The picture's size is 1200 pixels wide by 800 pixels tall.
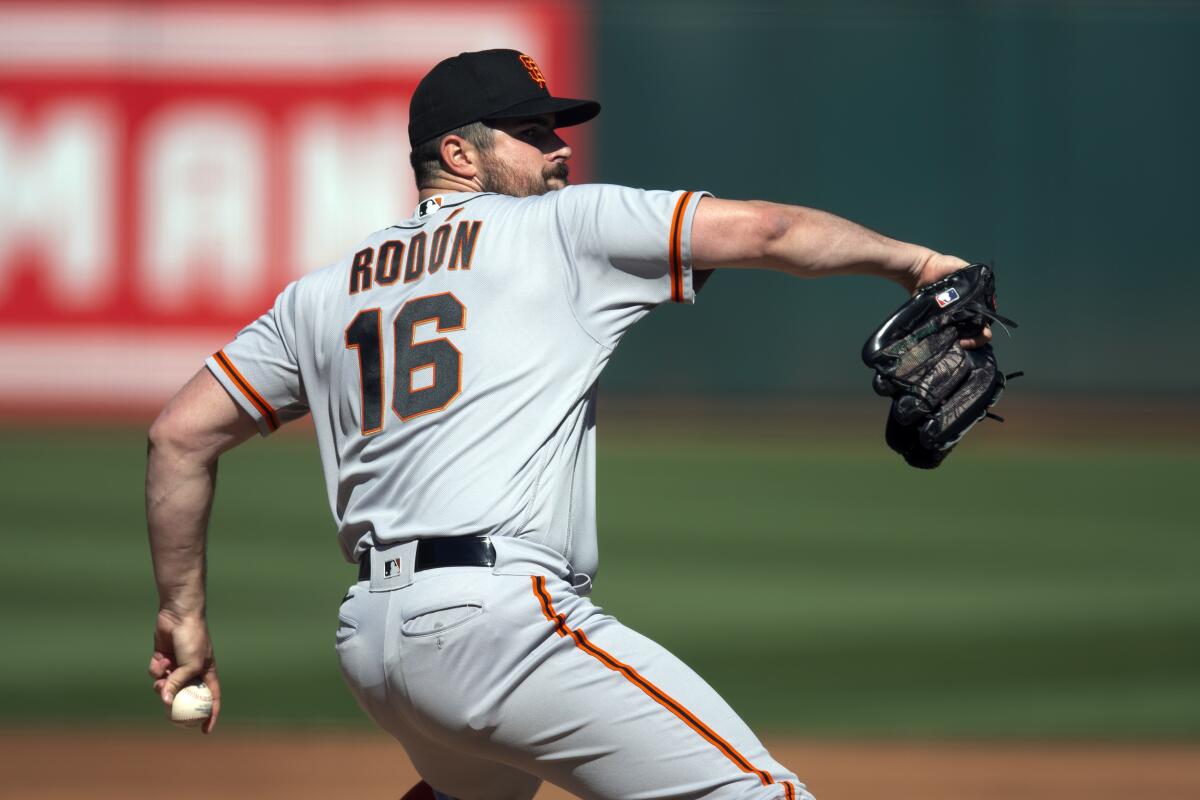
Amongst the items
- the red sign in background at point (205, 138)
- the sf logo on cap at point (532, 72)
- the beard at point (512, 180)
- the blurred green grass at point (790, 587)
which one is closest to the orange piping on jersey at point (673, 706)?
the beard at point (512, 180)

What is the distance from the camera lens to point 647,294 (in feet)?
7.83

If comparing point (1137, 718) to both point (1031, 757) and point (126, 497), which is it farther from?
point (126, 497)

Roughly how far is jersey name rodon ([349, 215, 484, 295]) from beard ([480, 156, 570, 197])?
0.61ft

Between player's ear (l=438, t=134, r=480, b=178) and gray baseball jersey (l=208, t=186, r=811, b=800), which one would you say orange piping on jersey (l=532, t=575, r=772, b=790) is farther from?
player's ear (l=438, t=134, r=480, b=178)

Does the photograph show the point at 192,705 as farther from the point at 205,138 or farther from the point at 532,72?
the point at 205,138

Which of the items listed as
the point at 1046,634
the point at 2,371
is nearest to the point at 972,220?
the point at 1046,634

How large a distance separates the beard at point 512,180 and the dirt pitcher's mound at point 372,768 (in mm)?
2231

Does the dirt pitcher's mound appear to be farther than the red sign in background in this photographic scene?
No

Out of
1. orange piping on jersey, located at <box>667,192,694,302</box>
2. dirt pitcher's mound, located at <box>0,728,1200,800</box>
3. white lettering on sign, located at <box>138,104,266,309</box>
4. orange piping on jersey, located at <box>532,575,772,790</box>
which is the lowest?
dirt pitcher's mound, located at <box>0,728,1200,800</box>

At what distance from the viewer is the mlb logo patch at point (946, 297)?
2.37 m

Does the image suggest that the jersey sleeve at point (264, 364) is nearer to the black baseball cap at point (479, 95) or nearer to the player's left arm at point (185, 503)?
the player's left arm at point (185, 503)

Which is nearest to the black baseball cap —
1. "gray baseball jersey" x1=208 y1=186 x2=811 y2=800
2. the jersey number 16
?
"gray baseball jersey" x1=208 y1=186 x2=811 y2=800

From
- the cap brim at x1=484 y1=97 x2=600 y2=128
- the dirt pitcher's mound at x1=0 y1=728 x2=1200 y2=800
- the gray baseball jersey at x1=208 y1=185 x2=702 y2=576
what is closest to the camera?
the gray baseball jersey at x1=208 y1=185 x2=702 y2=576

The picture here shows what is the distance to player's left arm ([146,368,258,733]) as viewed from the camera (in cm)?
256
